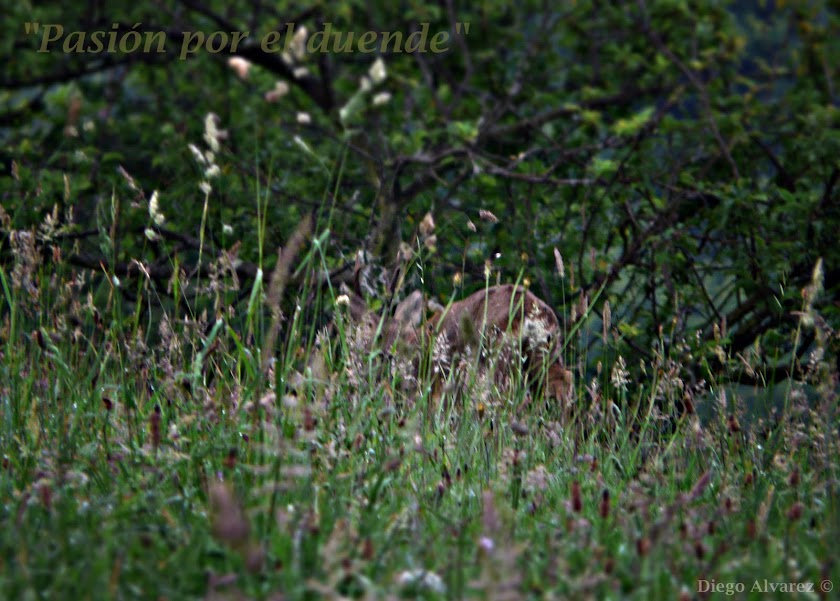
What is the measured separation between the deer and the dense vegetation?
10 cm

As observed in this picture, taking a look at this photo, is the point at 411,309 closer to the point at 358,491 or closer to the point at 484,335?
the point at 484,335

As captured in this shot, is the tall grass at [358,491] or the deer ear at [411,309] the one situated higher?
the deer ear at [411,309]

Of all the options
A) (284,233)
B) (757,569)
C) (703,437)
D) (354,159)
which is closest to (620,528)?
(757,569)

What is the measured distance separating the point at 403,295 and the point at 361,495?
129 centimetres

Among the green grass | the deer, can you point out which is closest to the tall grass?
the green grass

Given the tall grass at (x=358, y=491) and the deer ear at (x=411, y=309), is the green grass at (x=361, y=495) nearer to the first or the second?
the tall grass at (x=358, y=491)

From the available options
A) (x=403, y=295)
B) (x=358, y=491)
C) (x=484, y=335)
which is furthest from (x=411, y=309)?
(x=358, y=491)

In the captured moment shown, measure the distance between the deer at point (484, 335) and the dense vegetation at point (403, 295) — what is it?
101 mm

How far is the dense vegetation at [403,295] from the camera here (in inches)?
79.8

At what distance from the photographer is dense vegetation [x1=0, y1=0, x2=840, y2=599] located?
203cm

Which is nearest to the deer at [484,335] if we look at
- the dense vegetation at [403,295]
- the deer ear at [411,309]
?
the deer ear at [411,309]

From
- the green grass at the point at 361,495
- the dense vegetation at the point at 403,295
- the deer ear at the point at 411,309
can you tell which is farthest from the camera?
the deer ear at the point at 411,309

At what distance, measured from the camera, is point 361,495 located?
2330 millimetres

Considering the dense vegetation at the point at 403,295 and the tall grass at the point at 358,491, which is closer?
the tall grass at the point at 358,491
